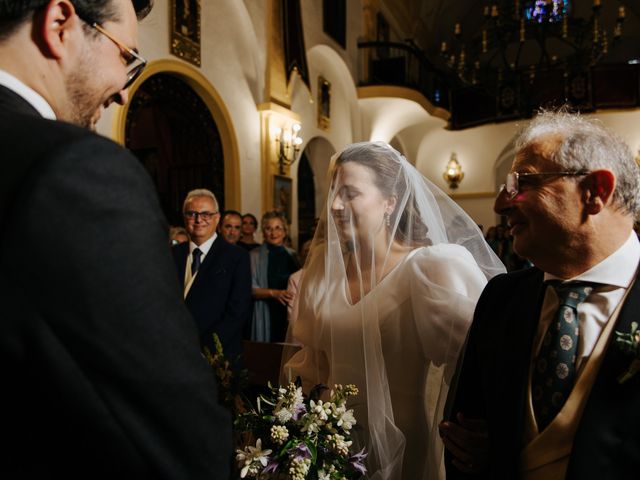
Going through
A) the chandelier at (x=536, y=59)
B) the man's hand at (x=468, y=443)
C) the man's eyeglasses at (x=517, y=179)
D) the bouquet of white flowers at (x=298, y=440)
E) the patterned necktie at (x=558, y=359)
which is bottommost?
the man's hand at (x=468, y=443)

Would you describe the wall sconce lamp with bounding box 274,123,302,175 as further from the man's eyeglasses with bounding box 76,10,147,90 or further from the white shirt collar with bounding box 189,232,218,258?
the man's eyeglasses with bounding box 76,10,147,90

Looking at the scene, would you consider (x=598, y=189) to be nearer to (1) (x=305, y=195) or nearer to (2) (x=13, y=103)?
(2) (x=13, y=103)

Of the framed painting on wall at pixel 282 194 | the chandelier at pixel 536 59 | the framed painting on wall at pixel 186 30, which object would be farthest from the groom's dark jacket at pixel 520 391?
the framed painting on wall at pixel 282 194

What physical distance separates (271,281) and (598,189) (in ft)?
12.5

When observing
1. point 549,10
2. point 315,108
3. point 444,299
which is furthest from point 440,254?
point 549,10

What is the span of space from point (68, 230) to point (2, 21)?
0.46 metres

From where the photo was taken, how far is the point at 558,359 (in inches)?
54.1

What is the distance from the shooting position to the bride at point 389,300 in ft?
6.44

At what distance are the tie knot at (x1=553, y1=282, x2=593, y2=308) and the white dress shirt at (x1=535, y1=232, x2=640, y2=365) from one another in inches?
0.5

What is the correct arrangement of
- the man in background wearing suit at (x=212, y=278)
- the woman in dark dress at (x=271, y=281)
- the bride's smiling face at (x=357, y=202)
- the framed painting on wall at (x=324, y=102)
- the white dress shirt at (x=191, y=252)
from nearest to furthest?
the bride's smiling face at (x=357, y=202), the man in background wearing suit at (x=212, y=278), the white dress shirt at (x=191, y=252), the woman in dark dress at (x=271, y=281), the framed painting on wall at (x=324, y=102)

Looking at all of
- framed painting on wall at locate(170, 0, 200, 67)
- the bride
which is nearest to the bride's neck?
the bride

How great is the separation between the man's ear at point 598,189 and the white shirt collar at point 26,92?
4.47ft

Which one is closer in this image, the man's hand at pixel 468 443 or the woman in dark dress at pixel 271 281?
the man's hand at pixel 468 443

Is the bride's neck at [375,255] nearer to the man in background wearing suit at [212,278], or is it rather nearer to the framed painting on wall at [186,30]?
the man in background wearing suit at [212,278]
